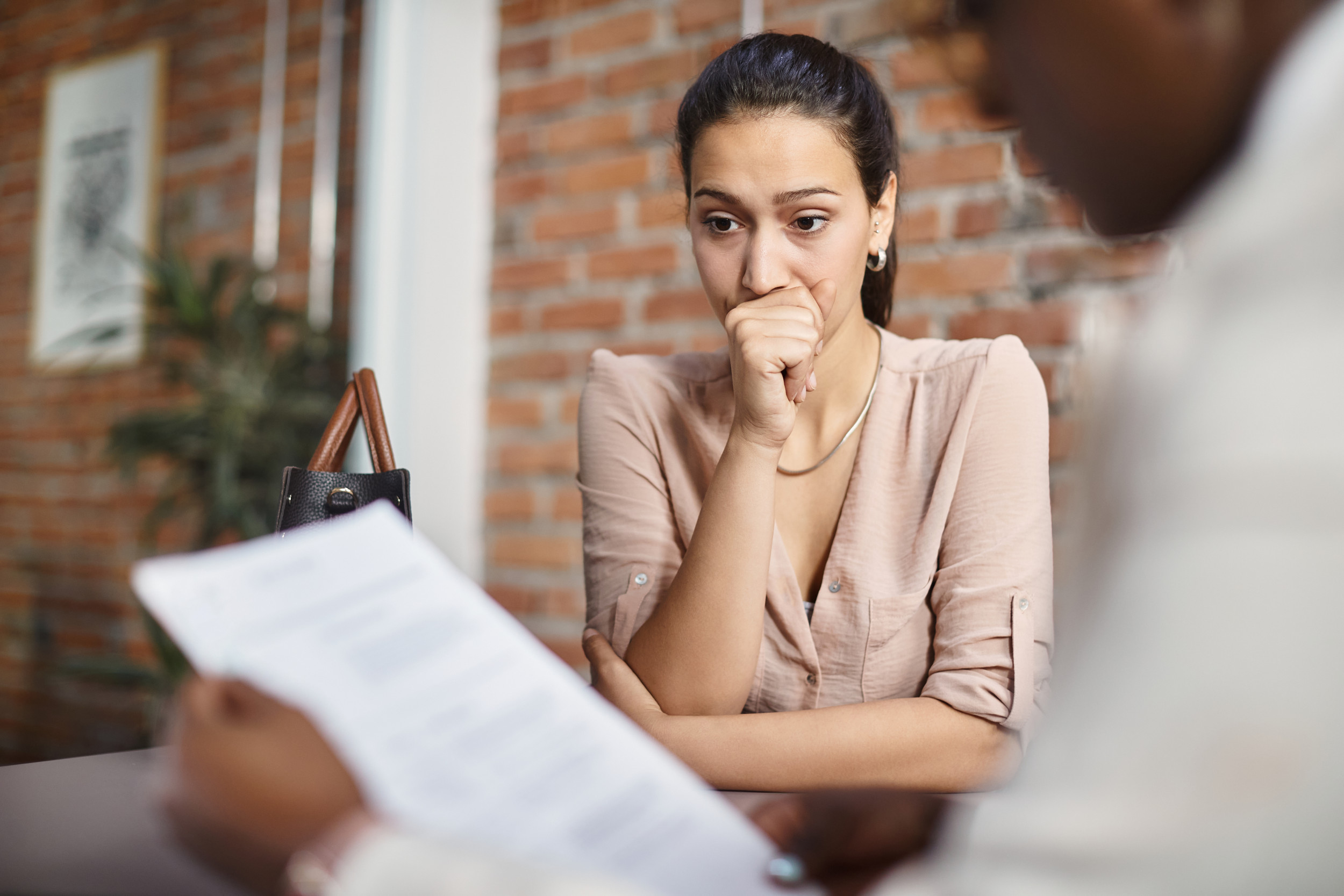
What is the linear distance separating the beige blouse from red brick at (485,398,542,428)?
1046 mm

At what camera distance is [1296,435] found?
310 millimetres

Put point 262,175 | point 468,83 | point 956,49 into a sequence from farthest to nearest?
point 262,175 → point 468,83 → point 956,49

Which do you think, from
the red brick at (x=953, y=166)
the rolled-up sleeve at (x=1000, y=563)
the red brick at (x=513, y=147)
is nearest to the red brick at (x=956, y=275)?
the red brick at (x=953, y=166)

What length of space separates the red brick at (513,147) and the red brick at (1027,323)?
1189 millimetres

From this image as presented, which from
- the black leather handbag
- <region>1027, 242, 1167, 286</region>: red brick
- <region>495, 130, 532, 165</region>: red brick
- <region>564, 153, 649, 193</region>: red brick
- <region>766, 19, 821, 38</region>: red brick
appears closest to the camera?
the black leather handbag

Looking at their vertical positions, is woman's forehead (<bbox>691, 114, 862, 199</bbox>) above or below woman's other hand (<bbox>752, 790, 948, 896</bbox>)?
above

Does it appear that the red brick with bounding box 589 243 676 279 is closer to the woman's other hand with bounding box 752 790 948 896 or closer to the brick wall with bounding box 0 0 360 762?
the brick wall with bounding box 0 0 360 762

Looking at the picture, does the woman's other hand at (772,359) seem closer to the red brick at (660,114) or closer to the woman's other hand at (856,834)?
the woman's other hand at (856,834)

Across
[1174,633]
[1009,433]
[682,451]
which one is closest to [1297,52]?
[1174,633]

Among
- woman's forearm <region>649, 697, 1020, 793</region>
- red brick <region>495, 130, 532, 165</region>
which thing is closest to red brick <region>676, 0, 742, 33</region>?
red brick <region>495, 130, 532, 165</region>

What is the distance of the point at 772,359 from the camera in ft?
3.63

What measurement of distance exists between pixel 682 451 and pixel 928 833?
85cm

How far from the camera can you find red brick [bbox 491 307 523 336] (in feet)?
7.91

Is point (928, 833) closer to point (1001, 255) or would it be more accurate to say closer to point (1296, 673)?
point (1296, 673)
